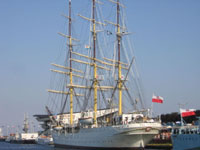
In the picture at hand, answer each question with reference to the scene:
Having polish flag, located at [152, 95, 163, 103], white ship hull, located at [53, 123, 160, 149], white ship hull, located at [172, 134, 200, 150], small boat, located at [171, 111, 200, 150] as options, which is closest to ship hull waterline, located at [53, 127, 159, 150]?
white ship hull, located at [53, 123, 160, 149]

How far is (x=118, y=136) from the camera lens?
67.3m

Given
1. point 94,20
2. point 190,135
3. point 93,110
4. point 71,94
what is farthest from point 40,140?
point 190,135

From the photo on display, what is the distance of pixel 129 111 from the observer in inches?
3073

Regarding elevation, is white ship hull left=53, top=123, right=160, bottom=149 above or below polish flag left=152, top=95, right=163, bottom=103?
below

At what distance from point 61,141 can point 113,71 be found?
989 inches

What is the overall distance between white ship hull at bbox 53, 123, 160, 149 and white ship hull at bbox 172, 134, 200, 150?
18.3ft

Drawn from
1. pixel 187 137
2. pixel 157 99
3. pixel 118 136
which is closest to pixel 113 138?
pixel 118 136

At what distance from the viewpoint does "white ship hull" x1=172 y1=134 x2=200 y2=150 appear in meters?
55.9

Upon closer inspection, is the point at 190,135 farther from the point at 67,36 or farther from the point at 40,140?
the point at 40,140

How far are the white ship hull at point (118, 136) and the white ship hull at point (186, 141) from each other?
5573mm

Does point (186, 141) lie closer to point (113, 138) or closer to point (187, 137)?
point (187, 137)

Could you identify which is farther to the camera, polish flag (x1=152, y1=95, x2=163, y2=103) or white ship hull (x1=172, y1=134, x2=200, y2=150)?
polish flag (x1=152, y1=95, x2=163, y2=103)

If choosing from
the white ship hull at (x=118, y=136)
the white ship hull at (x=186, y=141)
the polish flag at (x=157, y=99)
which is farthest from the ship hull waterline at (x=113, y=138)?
the white ship hull at (x=186, y=141)

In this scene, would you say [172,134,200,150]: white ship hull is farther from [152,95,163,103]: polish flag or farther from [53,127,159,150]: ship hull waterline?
[152,95,163,103]: polish flag
